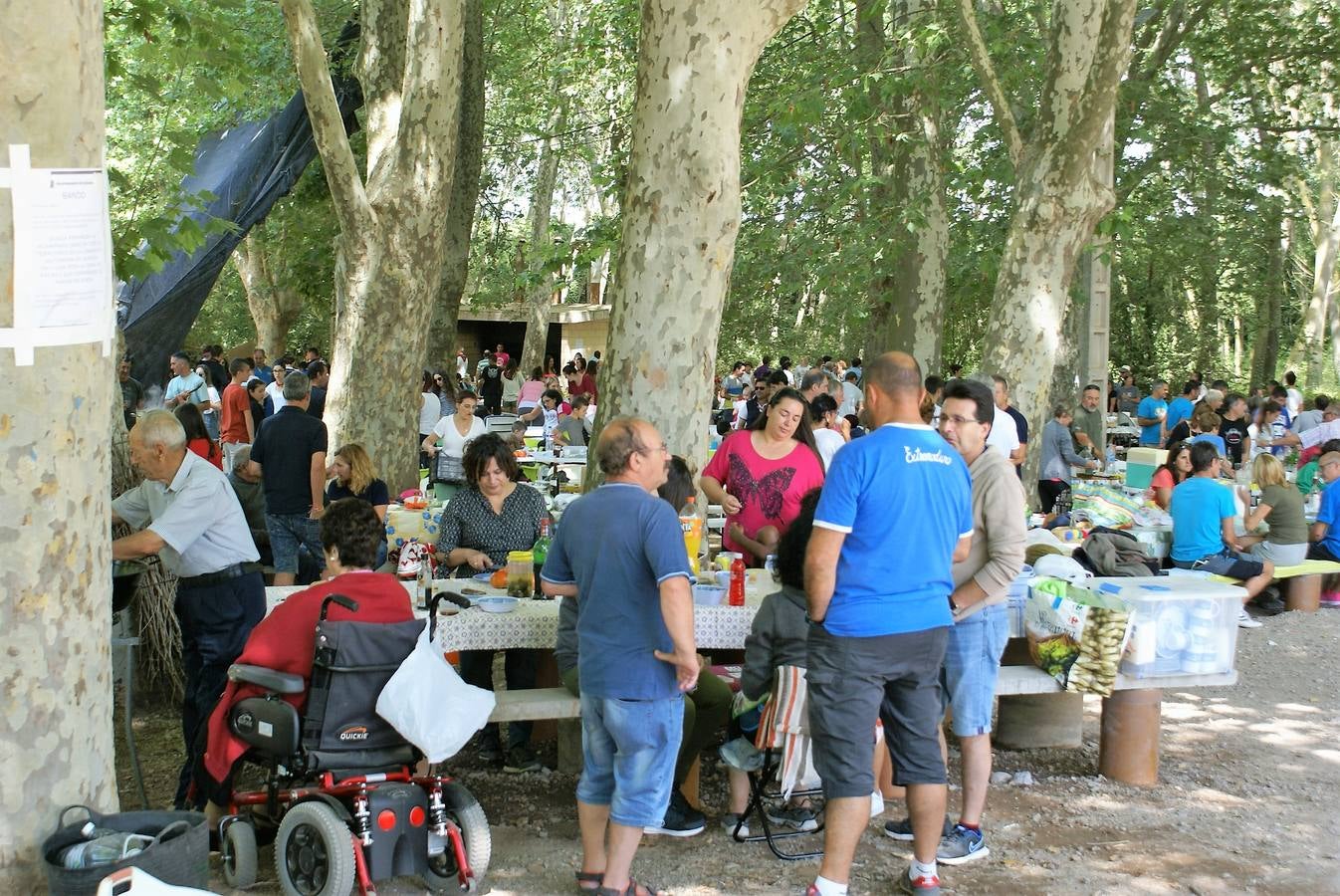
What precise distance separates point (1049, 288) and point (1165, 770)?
662cm

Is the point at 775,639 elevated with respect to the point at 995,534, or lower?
lower

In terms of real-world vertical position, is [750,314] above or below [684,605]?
above

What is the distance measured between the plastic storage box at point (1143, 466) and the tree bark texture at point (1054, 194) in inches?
57.5

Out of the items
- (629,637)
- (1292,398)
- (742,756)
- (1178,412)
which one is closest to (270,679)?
(629,637)

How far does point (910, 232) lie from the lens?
15383 mm

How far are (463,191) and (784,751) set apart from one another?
35.6ft

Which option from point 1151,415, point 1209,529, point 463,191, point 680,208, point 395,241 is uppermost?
point 463,191

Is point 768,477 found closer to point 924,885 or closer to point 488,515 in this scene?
point 488,515

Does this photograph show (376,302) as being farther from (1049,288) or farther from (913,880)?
(913,880)

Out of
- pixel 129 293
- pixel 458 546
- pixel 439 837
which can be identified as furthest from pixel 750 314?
pixel 439 837

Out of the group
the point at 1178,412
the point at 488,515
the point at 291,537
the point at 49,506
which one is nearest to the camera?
the point at 49,506

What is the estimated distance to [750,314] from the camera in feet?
111

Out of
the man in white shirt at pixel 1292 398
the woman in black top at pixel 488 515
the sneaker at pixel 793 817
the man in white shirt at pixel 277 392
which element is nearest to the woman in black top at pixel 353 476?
the woman in black top at pixel 488 515

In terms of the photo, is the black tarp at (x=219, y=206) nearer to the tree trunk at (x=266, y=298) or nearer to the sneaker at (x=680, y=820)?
the sneaker at (x=680, y=820)
